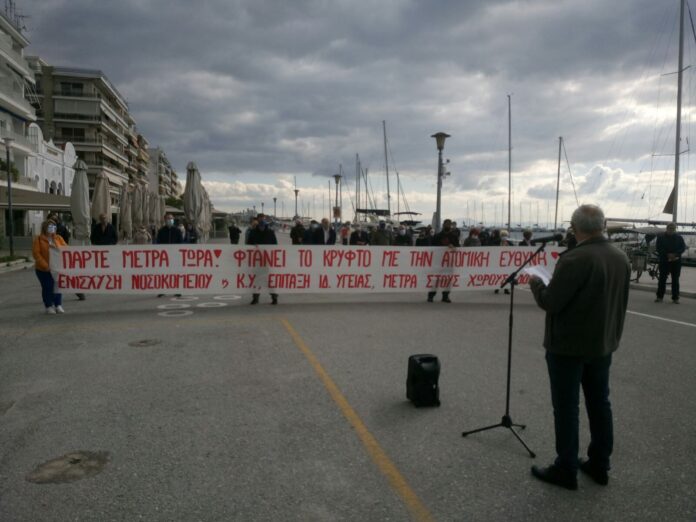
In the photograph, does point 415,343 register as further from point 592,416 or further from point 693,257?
point 693,257

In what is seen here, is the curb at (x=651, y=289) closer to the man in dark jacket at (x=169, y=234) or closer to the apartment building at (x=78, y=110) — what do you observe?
the man in dark jacket at (x=169, y=234)

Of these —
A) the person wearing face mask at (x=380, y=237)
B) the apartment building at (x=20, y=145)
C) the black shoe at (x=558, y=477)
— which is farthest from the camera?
the apartment building at (x=20, y=145)

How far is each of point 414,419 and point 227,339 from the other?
4.09 metres

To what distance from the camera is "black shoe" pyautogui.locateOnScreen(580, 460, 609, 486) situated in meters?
3.73

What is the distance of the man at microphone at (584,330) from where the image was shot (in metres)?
3.47

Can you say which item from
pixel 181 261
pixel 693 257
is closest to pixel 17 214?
pixel 181 261

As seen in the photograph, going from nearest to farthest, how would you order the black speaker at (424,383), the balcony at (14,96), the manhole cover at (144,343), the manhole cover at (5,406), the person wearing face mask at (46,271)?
the manhole cover at (5,406), the black speaker at (424,383), the manhole cover at (144,343), the person wearing face mask at (46,271), the balcony at (14,96)

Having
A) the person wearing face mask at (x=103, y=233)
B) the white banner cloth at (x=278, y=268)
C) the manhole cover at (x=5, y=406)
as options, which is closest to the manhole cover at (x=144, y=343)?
the manhole cover at (x=5, y=406)

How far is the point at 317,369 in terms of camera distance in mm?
6469

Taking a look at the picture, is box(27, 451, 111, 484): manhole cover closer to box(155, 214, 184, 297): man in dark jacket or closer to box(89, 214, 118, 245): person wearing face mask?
box(89, 214, 118, 245): person wearing face mask

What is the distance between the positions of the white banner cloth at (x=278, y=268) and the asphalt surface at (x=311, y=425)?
8.06ft

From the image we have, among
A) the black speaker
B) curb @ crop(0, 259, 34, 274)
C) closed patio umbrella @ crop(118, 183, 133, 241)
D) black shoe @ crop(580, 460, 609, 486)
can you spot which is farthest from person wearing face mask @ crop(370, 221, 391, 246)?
closed patio umbrella @ crop(118, 183, 133, 241)

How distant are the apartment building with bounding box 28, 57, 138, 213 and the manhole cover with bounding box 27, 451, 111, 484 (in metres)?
81.0

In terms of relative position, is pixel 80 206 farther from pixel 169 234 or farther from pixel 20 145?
pixel 20 145
